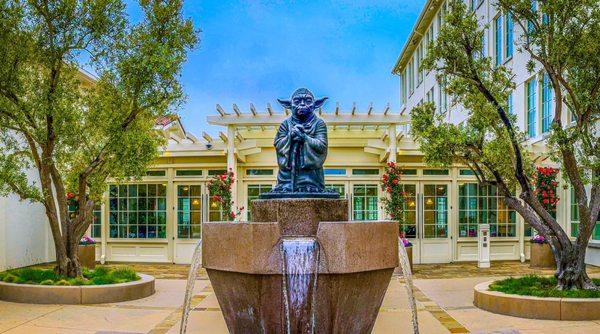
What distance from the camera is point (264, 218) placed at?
22.9ft

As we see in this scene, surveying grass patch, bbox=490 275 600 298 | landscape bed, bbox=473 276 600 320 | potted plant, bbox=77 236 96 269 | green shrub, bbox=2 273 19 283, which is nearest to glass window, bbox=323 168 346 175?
potted plant, bbox=77 236 96 269

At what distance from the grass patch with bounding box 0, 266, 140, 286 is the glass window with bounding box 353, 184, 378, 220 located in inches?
300

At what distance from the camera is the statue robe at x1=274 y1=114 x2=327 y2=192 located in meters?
7.36

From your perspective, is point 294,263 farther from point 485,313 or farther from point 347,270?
point 485,313

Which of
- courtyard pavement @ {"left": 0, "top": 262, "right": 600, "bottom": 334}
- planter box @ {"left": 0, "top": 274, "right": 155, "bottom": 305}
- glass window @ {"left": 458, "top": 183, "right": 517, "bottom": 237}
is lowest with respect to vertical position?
courtyard pavement @ {"left": 0, "top": 262, "right": 600, "bottom": 334}

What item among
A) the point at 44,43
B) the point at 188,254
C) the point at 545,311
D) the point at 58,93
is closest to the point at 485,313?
the point at 545,311

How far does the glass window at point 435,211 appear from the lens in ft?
55.3

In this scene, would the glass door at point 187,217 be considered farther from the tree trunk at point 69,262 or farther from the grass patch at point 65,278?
the tree trunk at point 69,262

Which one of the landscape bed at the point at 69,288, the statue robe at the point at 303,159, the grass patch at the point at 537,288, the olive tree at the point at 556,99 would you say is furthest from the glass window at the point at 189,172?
the statue robe at the point at 303,159

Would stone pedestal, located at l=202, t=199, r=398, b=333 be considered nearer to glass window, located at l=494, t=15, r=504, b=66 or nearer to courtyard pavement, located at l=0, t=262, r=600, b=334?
courtyard pavement, located at l=0, t=262, r=600, b=334

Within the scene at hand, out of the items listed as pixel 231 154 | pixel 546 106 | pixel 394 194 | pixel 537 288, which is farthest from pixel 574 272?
pixel 231 154

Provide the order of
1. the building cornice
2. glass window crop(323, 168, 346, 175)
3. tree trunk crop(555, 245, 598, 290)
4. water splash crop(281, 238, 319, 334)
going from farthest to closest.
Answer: the building cornice < glass window crop(323, 168, 346, 175) < tree trunk crop(555, 245, 598, 290) < water splash crop(281, 238, 319, 334)

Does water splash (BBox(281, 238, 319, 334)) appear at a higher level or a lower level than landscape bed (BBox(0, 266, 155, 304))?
higher

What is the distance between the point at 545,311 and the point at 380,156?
30.5ft
